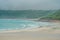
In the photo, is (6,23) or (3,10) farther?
(6,23)

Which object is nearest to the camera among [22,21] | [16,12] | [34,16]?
[16,12]

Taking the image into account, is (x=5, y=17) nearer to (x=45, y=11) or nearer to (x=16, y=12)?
(x=16, y=12)

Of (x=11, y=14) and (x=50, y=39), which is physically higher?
(x=11, y=14)

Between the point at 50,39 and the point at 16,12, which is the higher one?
the point at 16,12

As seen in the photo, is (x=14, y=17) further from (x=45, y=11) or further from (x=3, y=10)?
(x=45, y=11)

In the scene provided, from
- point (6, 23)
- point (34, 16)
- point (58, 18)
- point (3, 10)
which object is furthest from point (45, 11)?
point (58, 18)

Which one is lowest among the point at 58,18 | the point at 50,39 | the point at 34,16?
the point at 50,39

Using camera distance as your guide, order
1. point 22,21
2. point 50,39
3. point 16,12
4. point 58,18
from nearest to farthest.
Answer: point 50,39 → point 16,12 → point 22,21 → point 58,18

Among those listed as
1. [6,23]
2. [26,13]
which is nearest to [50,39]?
[26,13]

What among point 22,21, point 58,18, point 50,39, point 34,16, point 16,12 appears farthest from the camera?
point 58,18
